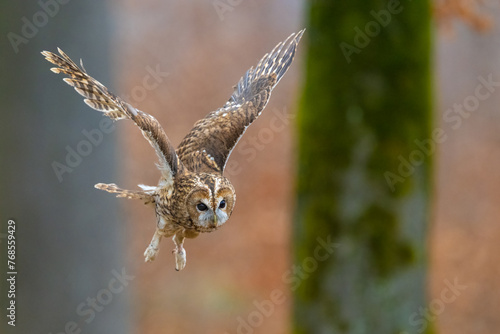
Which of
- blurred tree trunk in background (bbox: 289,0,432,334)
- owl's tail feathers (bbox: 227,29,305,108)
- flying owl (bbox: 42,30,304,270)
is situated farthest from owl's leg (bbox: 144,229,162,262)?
blurred tree trunk in background (bbox: 289,0,432,334)

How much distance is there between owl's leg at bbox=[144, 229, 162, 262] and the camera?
97 centimetres

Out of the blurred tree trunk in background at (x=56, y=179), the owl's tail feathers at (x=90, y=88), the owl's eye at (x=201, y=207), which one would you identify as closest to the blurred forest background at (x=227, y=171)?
the blurred tree trunk in background at (x=56, y=179)

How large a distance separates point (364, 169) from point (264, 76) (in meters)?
3.31

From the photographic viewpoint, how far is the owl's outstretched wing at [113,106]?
0.99 m

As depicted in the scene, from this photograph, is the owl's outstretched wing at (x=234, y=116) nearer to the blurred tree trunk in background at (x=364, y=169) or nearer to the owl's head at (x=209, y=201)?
the owl's head at (x=209, y=201)

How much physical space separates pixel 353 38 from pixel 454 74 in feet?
31.3

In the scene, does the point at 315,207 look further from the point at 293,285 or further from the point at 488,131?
the point at 488,131

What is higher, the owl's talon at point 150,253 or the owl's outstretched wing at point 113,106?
the owl's outstretched wing at point 113,106

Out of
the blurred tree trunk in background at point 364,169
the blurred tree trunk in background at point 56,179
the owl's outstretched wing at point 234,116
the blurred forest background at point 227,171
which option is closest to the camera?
the owl's outstretched wing at point 234,116

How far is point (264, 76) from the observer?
1355 millimetres

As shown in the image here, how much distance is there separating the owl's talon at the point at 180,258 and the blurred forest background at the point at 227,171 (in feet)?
0.27

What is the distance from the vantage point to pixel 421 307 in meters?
4.98

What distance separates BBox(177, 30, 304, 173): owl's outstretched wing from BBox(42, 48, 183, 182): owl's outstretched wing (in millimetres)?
80

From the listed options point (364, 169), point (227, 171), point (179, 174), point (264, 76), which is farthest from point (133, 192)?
point (364, 169)
